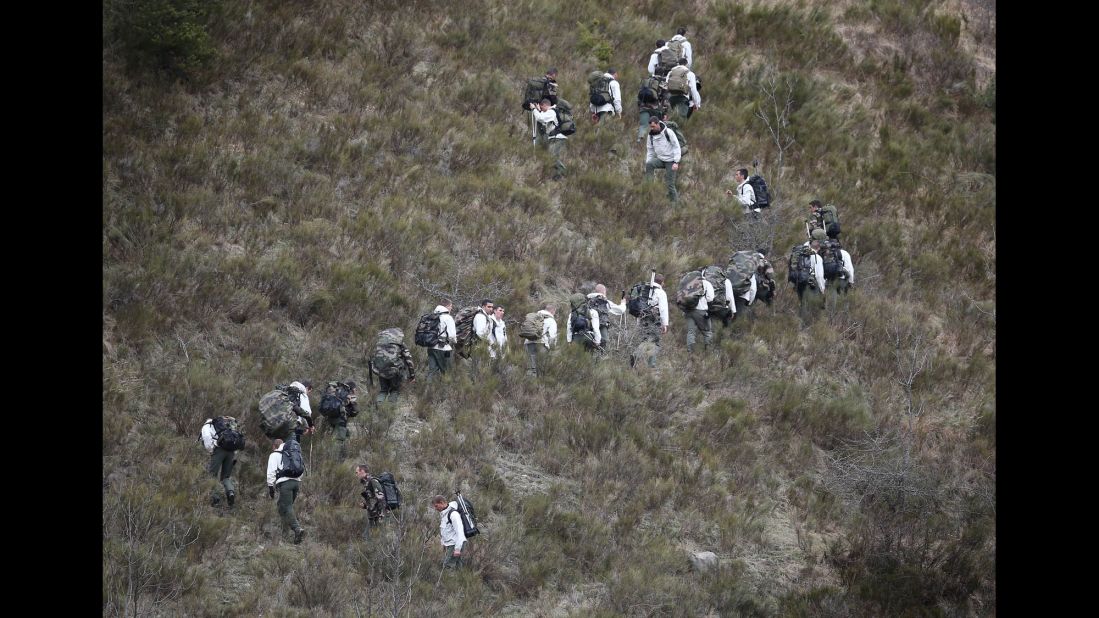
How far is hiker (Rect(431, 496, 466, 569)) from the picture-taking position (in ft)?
43.4

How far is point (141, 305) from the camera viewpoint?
1641cm

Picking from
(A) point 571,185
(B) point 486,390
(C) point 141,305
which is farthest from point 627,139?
(C) point 141,305

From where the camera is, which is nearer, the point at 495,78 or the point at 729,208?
the point at 729,208

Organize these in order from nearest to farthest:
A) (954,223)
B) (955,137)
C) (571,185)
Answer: (571,185) < (954,223) < (955,137)

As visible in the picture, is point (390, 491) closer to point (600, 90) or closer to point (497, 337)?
point (497, 337)

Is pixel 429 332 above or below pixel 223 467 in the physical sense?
above

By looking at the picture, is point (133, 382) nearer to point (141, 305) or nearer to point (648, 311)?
point (141, 305)

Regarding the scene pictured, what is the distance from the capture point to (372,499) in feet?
44.6

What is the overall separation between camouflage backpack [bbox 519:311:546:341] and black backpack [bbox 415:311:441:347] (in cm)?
133

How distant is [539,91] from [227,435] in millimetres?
10869

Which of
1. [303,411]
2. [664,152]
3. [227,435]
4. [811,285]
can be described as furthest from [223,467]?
[664,152]

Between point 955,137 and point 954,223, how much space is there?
2.71 m

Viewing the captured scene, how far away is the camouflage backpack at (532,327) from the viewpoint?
16.5 meters

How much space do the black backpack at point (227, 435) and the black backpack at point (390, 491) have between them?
1670mm
